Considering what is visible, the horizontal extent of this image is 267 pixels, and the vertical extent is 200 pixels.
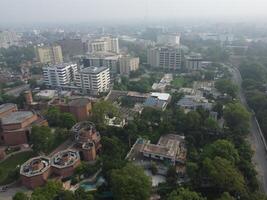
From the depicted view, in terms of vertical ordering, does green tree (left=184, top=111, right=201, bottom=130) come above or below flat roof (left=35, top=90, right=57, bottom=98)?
above

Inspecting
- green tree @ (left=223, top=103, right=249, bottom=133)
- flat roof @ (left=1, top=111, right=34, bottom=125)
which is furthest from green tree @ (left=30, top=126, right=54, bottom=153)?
green tree @ (left=223, top=103, right=249, bottom=133)

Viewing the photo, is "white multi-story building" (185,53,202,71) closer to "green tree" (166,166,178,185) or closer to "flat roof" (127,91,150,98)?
"flat roof" (127,91,150,98)

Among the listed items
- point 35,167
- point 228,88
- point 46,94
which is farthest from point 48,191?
point 228,88

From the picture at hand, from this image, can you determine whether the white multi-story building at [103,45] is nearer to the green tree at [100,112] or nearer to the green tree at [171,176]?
the green tree at [100,112]

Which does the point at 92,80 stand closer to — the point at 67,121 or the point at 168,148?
the point at 67,121

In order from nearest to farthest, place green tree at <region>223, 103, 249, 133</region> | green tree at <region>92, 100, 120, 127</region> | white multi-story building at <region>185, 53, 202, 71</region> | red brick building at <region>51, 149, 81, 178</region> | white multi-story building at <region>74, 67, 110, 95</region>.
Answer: red brick building at <region>51, 149, 81, 178</region>
green tree at <region>223, 103, 249, 133</region>
green tree at <region>92, 100, 120, 127</region>
white multi-story building at <region>74, 67, 110, 95</region>
white multi-story building at <region>185, 53, 202, 71</region>
